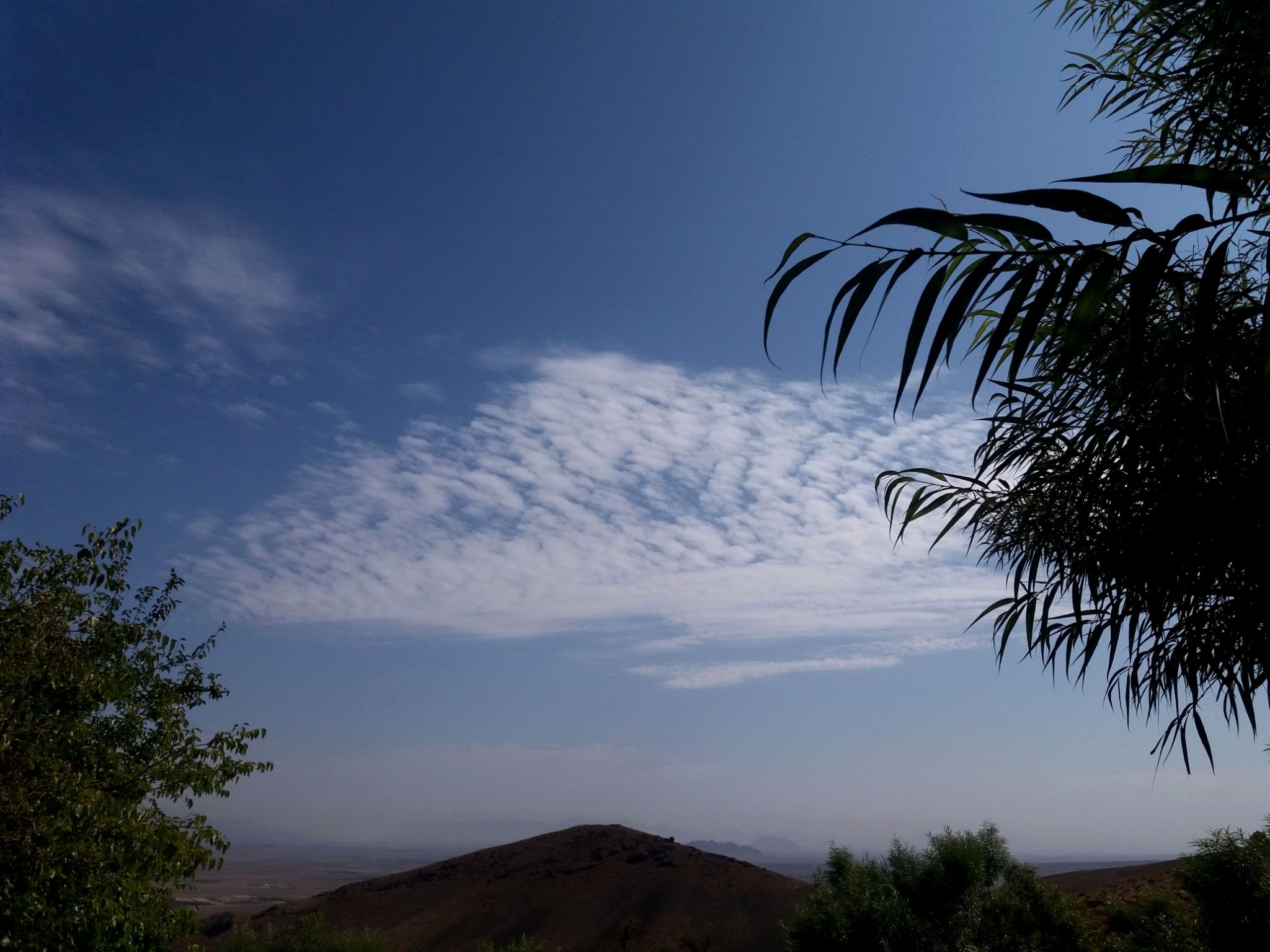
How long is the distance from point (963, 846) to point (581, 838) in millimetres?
36535

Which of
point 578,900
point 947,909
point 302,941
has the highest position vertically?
point 947,909

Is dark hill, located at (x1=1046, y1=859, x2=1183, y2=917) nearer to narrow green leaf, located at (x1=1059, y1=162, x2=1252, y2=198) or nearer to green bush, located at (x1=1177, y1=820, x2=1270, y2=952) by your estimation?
green bush, located at (x1=1177, y1=820, x2=1270, y2=952)

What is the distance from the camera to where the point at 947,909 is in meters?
21.5

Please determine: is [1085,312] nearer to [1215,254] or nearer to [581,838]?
[1215,254]

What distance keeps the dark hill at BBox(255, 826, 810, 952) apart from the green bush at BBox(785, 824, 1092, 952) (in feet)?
49.7

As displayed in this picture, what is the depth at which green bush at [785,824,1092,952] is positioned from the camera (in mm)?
19812

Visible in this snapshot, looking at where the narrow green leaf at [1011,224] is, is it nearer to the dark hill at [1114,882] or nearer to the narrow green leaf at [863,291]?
the narrow green leaf at [863,291]

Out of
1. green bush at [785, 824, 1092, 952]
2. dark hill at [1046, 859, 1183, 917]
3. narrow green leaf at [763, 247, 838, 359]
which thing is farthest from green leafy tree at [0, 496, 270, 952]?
dark hill at [1046, 859, 1183, 917]

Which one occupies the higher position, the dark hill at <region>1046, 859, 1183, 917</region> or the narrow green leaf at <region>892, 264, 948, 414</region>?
the narrow green leaf at <region>892, 264, 948, 414</region>

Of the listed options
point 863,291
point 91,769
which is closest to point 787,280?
point 863,291

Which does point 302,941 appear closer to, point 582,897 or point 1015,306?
point 582,897

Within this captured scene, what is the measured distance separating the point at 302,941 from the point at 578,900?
19.5 metres

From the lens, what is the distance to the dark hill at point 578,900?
127ft

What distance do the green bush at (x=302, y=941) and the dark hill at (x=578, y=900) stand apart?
902cm
